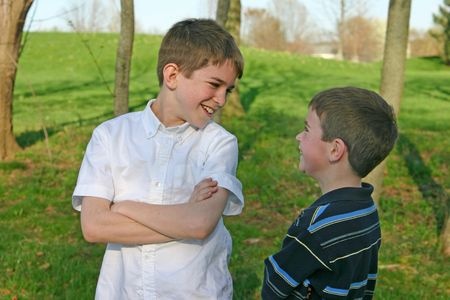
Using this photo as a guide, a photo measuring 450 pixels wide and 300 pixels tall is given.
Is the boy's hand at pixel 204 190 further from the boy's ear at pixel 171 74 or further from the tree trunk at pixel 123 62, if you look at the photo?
the tree trunk at pixel 123 62

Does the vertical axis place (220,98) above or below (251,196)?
above

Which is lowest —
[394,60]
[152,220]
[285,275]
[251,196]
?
[251,196]

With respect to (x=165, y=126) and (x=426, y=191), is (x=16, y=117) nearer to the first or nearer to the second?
(x=426, y=191)

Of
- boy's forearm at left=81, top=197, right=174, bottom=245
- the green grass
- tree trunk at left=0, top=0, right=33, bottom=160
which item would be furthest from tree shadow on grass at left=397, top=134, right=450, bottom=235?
tree trunk at left=0, top=0, right=33, bottom=160

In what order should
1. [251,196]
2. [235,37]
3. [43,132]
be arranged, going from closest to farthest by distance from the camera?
[251,196] → [43,132] → [235,37]

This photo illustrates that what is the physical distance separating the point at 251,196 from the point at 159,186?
5847 millimetres

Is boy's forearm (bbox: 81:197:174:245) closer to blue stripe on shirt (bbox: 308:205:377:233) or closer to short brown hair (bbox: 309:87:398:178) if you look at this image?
blue stripe on shirt (bbox: 308:205:377:233)

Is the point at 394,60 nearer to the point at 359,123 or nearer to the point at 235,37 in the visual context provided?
the point at 359,123

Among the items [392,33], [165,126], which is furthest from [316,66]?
[165,126]

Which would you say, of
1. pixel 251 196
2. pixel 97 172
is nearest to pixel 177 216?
pixel 97 172

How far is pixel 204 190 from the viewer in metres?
2.29

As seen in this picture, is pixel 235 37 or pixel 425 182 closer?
pixel 425 182

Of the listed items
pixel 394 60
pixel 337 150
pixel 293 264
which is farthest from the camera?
pixel 394 60

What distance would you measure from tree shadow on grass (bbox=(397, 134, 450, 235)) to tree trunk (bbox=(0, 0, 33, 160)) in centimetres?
590
